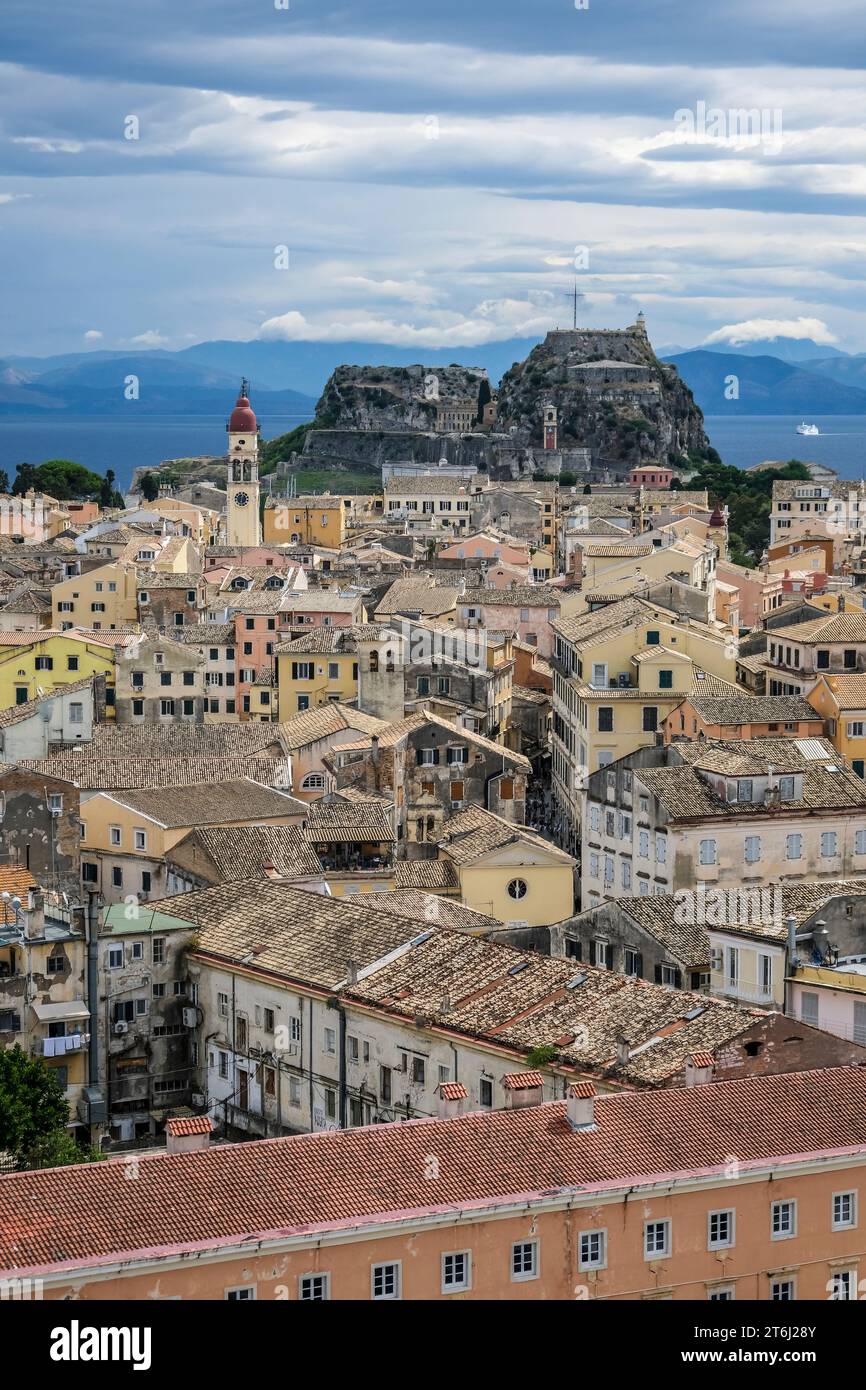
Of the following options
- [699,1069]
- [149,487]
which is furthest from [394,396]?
[699,1069]

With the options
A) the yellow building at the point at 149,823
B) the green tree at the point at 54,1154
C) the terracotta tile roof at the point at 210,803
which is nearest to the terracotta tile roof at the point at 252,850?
the yellow building at the point at 149,823

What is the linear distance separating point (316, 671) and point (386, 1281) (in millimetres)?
48048

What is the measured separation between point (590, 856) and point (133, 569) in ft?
134

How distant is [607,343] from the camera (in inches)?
7318

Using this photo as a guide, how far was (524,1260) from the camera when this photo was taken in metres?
27.8

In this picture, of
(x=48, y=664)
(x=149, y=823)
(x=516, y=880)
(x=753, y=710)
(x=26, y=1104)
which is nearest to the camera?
(x=26, y=1104)

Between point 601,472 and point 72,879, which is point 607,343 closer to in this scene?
point 601,472

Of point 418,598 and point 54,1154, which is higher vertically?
point 418,598

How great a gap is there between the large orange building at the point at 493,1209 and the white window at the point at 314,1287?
0.09 ft

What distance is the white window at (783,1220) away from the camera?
29.1m

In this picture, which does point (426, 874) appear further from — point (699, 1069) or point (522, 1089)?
point (522, 1089)

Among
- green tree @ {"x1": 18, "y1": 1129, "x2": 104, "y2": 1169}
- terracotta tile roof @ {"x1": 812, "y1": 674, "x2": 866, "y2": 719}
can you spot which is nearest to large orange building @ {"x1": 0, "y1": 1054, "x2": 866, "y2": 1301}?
green tree @ {"x1": 18, "y1": 1129, "x2": 104, "y2": 1169}

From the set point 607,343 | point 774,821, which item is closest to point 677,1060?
point 774,821

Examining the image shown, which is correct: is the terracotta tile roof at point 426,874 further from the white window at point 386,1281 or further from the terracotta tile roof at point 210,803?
the white window at point 386,1281
